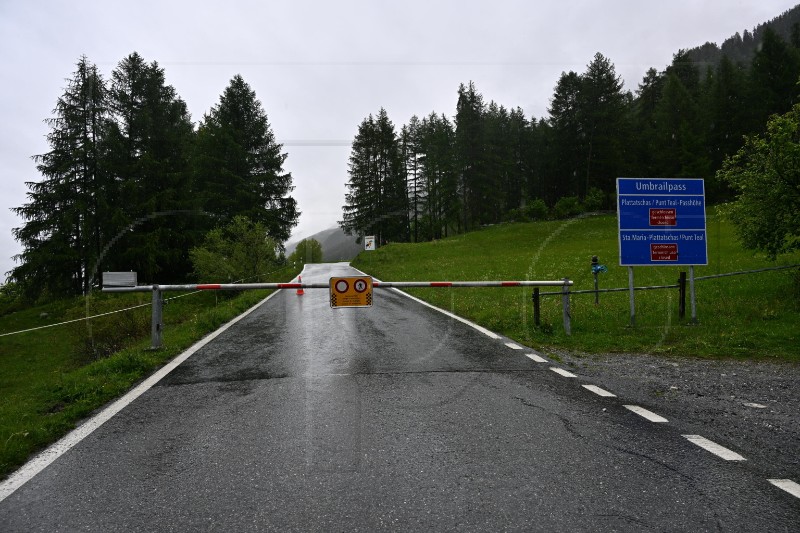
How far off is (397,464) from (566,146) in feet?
228

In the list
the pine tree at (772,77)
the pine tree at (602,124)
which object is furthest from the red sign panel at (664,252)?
the pine tree at (772,77)

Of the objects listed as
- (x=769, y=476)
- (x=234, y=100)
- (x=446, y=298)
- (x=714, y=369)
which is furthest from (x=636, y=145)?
(x=769, y=476)

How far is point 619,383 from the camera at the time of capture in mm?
6125

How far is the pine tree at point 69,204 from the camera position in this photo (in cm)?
3219

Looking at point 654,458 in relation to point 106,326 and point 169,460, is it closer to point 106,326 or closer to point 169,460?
point 169,460

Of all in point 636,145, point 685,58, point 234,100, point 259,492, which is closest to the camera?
point 259,492

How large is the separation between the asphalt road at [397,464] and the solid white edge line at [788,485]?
8 centimetres

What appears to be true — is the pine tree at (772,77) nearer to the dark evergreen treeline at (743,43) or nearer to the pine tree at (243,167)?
the pine tree at (243,167)

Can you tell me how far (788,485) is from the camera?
3260mm

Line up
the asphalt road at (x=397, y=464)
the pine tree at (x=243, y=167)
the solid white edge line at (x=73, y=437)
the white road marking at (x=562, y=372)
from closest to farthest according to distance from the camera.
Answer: the asphalt road at (x=397, y=464) < the solid white edge line at (x=73, y=437) < the white road marking at (x=562, y=372) < the pine tree at (x=243, y=167)

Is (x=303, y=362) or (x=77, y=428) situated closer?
(x=77, y=428)

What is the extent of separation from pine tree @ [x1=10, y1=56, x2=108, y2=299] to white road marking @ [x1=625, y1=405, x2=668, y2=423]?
35.6 meters

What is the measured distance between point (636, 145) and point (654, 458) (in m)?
72.6

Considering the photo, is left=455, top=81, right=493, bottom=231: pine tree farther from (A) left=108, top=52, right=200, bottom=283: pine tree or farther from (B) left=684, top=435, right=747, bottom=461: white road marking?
(B) left=684, top=435, right=747, bottom=461: white road marking
